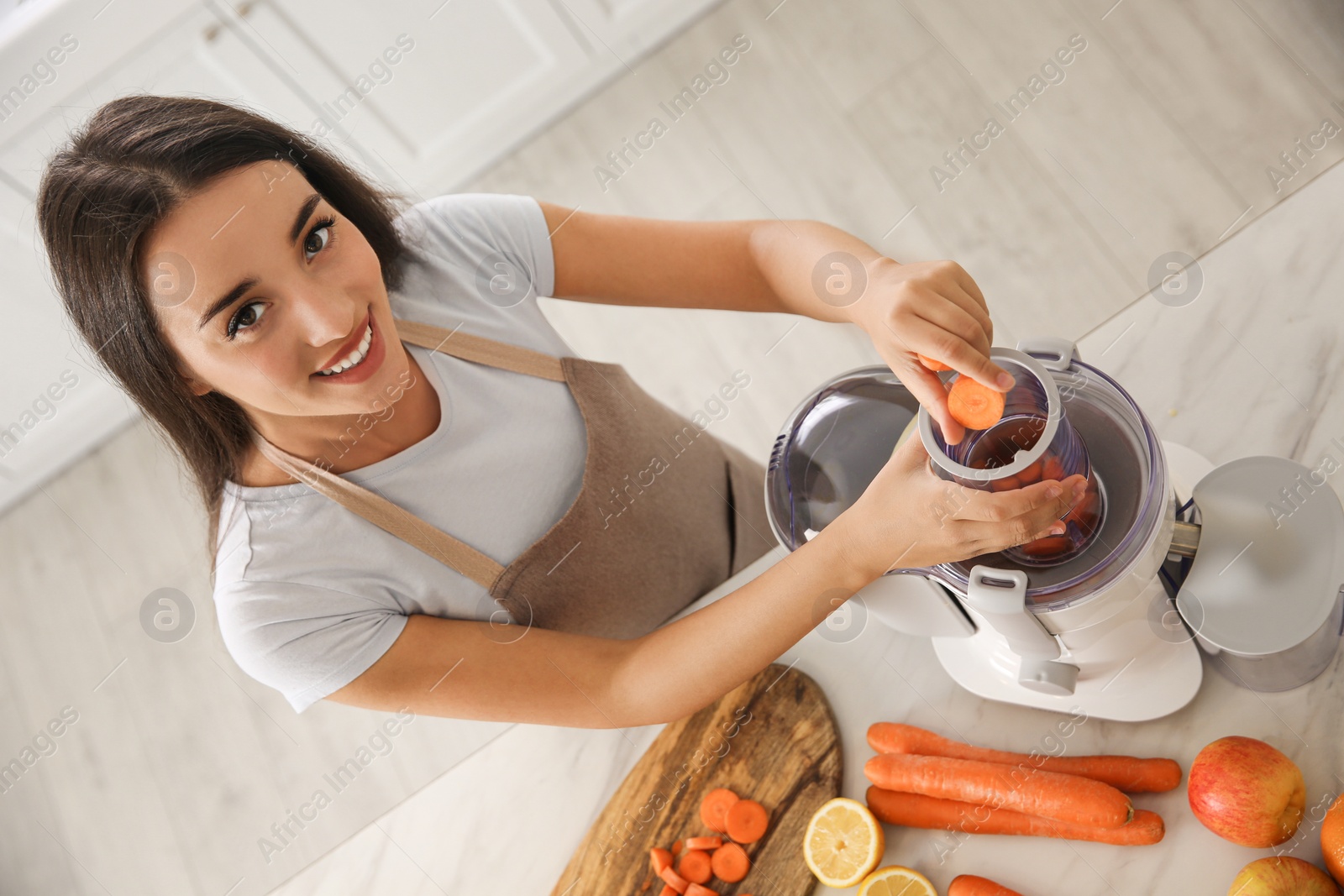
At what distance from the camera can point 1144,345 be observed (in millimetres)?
1046

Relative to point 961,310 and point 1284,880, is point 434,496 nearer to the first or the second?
point 961,310

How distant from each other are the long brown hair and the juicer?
2.00ft

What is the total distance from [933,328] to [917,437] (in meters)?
0.11

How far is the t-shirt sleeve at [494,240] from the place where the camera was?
1135 mm

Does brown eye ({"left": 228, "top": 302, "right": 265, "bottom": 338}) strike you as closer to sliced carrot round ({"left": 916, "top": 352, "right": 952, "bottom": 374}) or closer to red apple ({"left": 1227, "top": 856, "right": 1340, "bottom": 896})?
sliced carrot round ({"left": 916, "top": 352, "right": 952, "bottom": 374})

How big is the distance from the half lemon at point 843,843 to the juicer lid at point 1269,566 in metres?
0.38

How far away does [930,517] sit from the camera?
711mm

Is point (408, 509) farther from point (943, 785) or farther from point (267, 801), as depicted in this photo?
point (267, 801)

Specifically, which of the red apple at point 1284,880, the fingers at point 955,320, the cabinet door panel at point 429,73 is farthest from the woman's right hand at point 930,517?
the cabinet door panel at point 429,73

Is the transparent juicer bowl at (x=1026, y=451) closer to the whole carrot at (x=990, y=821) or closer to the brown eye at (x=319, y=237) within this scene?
the whole carrot at (x=990, y=821)

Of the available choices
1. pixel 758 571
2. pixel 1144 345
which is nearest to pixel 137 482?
pixel 758 571

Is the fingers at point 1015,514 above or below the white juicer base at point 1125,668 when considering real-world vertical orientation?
above

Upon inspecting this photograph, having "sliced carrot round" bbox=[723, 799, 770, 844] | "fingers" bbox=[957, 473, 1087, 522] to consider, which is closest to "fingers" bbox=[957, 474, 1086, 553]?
"fingers" bbox=[957, 473, 1087, 522]

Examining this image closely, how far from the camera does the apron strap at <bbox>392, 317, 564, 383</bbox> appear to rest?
1065mm
